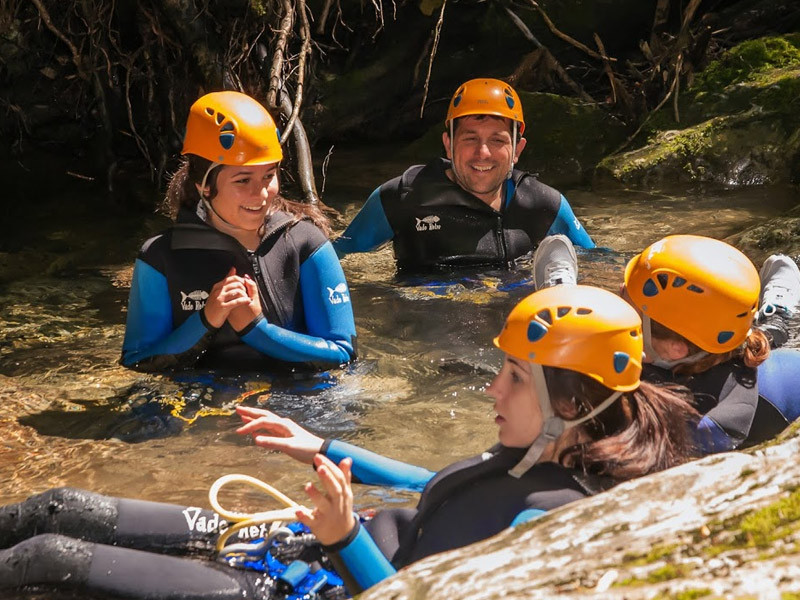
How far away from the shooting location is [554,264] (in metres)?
4.60

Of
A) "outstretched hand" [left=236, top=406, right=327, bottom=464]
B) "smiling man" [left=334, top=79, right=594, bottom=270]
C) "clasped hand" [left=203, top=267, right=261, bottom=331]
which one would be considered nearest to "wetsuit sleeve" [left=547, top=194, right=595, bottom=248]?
"smiling man" [left=334, top=79, right=594, bottom=270]

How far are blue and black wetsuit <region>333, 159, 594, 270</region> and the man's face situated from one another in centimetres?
9

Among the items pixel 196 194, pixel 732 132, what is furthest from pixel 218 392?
pixel 732 132

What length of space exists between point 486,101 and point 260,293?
211cm

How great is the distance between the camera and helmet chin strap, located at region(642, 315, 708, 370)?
3811 mm

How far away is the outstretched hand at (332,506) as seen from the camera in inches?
105

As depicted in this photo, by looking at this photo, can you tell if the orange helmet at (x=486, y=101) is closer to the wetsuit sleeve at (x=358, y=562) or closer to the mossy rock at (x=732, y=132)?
the mossy rock at (x=732, y=132)

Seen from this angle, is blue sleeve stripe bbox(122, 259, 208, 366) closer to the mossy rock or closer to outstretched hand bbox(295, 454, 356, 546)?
outstretched hand bbox(295, 454, 356, 546)

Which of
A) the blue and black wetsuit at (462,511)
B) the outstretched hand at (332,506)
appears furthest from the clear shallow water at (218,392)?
the outstretched hand at (332,506)

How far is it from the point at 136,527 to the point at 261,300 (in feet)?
5.51

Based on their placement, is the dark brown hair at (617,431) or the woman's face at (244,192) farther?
the woman's face at (244,192)

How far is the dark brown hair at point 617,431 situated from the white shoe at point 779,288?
1823 mm

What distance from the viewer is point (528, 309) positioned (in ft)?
10.1

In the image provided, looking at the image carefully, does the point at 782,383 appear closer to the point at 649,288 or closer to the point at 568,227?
the point at 649,288
